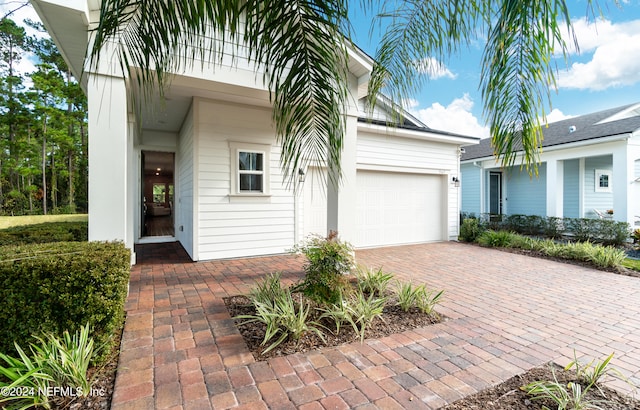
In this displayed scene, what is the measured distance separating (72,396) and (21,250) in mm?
1611

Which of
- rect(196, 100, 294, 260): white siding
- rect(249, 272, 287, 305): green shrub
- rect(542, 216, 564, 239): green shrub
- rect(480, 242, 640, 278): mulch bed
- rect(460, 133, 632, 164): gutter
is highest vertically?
rect(460, 133, 632, 164): gutter

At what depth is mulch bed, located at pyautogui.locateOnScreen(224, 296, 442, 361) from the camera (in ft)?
8.80

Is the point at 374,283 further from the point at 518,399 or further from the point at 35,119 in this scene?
the point at 35,119

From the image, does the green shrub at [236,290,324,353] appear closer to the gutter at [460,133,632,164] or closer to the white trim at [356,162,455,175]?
the white trim at [356,162,455,175]

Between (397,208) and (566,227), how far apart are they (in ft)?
18.8

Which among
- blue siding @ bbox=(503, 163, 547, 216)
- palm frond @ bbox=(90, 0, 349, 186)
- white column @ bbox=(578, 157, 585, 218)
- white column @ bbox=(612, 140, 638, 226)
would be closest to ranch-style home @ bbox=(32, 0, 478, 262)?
palm frond @ bbox=(90, 0, 349, 186)

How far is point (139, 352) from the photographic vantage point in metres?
2.57

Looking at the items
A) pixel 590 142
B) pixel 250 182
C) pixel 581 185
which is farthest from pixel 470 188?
pixel 250 182

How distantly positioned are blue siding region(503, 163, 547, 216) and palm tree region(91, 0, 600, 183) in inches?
448

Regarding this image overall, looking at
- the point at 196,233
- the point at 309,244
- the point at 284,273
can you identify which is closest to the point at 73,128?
the point at 196,233

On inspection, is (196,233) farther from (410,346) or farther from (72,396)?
(410,346)

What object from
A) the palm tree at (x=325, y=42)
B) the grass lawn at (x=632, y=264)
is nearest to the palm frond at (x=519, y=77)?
the palm tree at (x=325, y=42)

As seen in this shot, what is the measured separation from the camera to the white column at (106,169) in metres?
3.99

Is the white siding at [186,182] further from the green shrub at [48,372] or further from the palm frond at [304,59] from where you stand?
the palm frond at [304,59]
